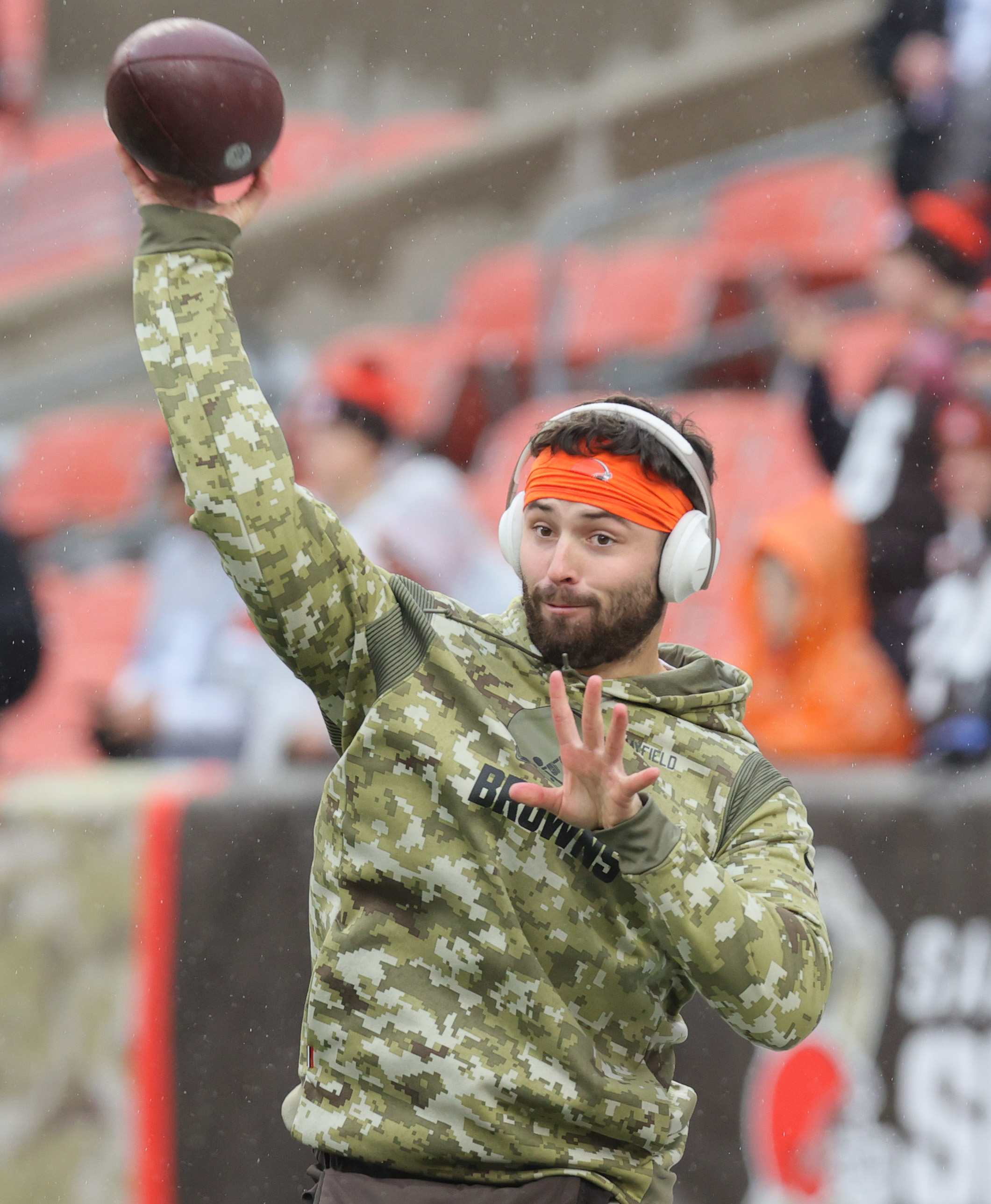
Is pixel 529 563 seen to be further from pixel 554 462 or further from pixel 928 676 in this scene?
pixel 928 676

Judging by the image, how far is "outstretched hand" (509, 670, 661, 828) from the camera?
5.32ft

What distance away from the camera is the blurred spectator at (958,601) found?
4.31 metres

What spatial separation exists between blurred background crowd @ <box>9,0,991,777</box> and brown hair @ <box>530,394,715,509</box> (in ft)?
7.62

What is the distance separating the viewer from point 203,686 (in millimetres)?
5844

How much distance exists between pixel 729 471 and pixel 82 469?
4.26 m

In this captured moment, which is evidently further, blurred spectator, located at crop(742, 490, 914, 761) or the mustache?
blurred spectator, located at crop(742, 490, 914, 761)

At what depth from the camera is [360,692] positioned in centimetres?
190

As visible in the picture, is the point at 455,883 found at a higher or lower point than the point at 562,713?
lower

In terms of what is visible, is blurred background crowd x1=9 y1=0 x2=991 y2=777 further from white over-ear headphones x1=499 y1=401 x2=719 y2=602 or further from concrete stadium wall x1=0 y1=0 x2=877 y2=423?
white over-ear headphones x1=499 y1=401 x2=719 y2=602

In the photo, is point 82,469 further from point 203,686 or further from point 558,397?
point 203,686

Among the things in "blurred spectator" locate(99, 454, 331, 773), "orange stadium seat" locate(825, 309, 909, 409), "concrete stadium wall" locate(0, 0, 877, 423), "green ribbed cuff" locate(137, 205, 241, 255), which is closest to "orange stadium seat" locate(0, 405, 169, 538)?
"concrete stadium wall" locate(0, 0, 877, 423)

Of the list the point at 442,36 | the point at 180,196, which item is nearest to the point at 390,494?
the point at 180,196

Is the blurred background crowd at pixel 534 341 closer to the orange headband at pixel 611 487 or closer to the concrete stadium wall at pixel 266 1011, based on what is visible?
the concrete stadium wall at pixel 266 1011

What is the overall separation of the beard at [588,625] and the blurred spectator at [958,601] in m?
2.42
